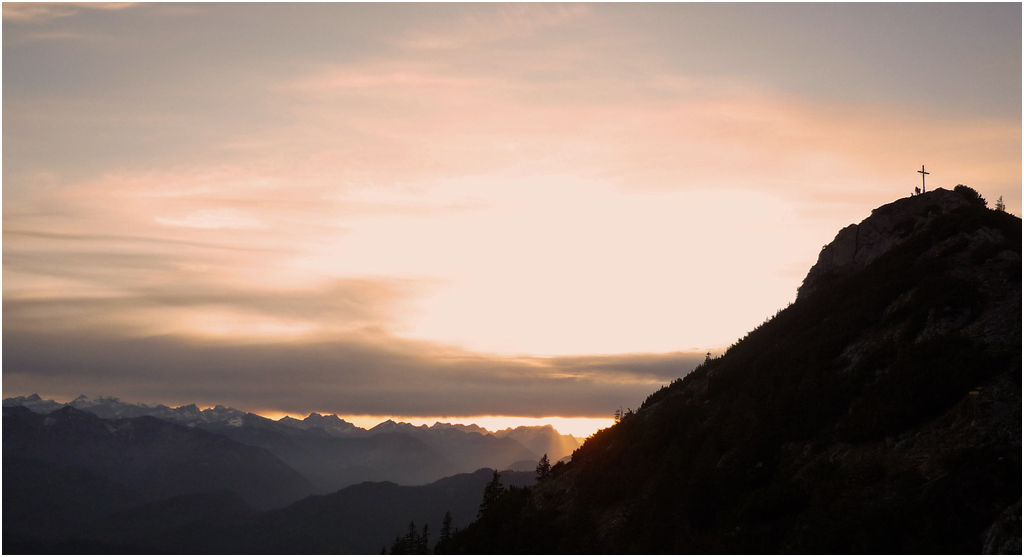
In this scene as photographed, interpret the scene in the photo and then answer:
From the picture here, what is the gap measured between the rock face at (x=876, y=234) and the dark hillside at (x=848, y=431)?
0.59ft

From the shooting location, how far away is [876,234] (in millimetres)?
56000

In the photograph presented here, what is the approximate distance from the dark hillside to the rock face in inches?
7.0

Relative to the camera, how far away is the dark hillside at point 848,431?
26578mm

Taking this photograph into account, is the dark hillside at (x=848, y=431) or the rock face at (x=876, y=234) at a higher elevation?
the rock face at (x=876, y=234)

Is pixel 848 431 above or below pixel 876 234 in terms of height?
below

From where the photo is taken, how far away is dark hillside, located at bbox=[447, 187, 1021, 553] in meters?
26.6

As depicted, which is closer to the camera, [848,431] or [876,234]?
[848,431]

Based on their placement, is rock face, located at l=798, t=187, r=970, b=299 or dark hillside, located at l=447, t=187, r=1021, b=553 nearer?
dark hillside, located at l=447, t=187, r=1021, b=553

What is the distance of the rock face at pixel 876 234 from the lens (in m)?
52.6

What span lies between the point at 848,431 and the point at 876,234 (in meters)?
29.1

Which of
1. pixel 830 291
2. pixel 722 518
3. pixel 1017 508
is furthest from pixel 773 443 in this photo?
pixel 830 291

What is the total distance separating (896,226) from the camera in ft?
178

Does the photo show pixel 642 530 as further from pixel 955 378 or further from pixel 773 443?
pixel 955 378

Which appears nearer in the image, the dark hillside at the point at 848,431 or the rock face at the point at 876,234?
the dark hillside at the point at 848,431
